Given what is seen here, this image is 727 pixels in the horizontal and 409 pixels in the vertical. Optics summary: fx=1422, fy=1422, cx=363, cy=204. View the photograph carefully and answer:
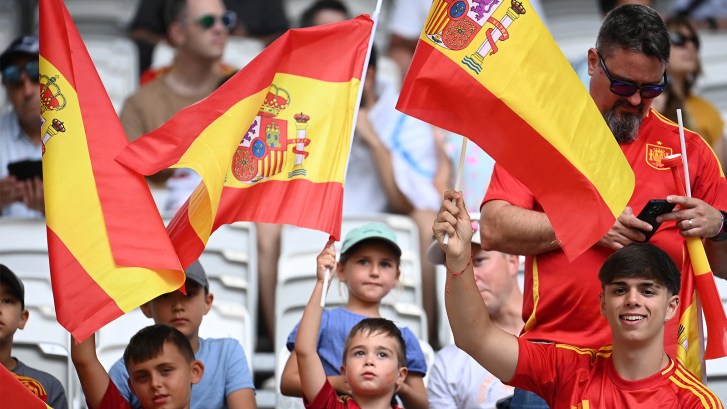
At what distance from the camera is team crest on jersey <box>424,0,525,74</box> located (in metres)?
4.52

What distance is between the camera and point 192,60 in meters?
8.76

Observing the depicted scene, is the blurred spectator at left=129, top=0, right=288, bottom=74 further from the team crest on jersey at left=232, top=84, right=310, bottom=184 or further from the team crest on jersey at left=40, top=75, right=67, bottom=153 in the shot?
the team crest on jersey at left=40, top=75, right=67, bottom=153

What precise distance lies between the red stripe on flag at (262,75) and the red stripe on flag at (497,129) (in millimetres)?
766

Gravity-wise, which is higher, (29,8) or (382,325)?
(29,8)

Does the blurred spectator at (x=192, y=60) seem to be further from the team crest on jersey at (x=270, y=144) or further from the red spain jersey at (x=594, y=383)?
the red spain jersey at (x=594, y=383)

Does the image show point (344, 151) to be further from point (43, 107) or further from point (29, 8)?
point (29, 8)

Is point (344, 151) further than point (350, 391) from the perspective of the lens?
No

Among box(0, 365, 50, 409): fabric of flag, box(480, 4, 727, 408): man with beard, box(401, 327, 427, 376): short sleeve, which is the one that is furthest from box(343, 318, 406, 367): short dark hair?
box(0, 365, 50, 409): fabric of flag

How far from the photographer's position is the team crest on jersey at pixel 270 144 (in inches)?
204

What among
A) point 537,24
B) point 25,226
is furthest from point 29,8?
point 537,24

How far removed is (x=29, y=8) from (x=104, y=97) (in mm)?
5436

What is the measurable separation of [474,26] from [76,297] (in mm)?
1589

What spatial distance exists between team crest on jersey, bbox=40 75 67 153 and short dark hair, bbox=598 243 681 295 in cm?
196

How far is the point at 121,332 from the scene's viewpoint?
661 cm
